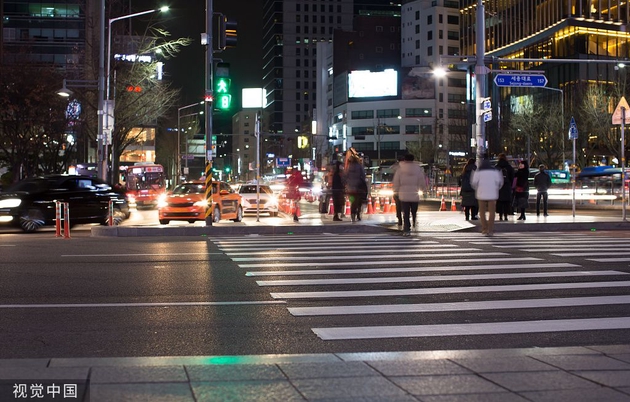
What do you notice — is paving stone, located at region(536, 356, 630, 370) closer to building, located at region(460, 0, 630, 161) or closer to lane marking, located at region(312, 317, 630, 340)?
lane marking, located at region(312, 317, 630, 340)

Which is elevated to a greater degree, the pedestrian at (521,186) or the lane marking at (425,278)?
the pedestrian at (521,186)

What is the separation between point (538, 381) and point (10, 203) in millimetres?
21420

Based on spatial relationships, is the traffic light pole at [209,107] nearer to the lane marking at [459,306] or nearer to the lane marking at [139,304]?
the lane marking at [139,304]

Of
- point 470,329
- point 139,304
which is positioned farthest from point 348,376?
point 139,304

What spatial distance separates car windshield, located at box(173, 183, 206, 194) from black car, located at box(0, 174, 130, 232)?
213cm

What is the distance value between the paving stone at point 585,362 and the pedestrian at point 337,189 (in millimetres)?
18418

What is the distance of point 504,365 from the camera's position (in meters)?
6.20

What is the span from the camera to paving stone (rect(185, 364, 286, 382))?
19.0ft

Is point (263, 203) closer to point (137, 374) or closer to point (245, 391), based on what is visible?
point (137, 374)

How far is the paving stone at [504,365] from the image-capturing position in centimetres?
607

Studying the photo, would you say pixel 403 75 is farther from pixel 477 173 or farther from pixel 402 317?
pixel 402 317

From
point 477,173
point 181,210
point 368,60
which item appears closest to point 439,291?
point 477,173

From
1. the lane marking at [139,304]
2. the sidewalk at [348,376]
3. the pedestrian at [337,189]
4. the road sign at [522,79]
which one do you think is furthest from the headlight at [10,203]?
the sidewalk at [348,376]

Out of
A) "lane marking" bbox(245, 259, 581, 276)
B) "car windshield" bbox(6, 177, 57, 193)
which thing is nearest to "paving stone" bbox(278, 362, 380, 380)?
"lane marking" bbox(245, 259, 581, 276)
